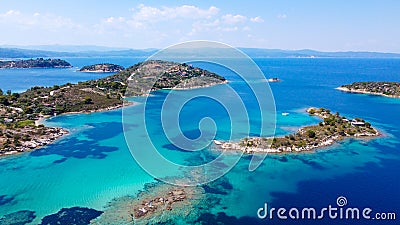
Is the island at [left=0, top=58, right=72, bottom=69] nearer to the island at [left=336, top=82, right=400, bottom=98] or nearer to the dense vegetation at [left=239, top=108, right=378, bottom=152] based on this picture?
the island at [left=336, top=82, right=400, bottom=98]

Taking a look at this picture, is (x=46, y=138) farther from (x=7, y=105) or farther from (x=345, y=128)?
(x=345, y=128)

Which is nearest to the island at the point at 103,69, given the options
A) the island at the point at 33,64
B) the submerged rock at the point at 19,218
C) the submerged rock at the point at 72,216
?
the island at the point at 33,64

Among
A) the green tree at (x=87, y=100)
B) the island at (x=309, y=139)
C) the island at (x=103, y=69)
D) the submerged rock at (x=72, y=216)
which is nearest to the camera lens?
the submerged rock at (x=72, y=216)

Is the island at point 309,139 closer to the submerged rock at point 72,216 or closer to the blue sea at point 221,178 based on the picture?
the blue sea at point 221,178

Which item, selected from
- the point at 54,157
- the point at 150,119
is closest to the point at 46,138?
the point at 54,157

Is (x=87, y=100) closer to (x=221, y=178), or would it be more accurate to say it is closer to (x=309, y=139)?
(x=221, y=178)

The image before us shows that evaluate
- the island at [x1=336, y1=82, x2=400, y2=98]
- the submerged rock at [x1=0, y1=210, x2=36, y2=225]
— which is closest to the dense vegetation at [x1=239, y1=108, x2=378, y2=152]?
the submerged rock at [x1=0, y1=210, x2=36, y2=225]

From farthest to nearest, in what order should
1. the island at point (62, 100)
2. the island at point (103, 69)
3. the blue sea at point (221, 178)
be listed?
1. the island at point (103, 69)
2. the island at point (62, 100)
3. the blue sea at point (221, 178)
